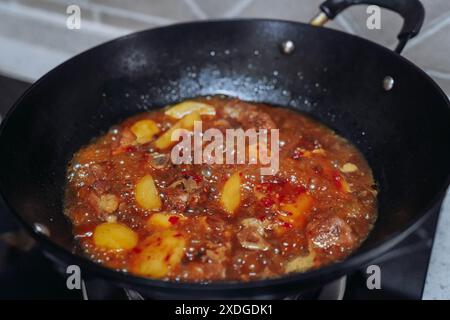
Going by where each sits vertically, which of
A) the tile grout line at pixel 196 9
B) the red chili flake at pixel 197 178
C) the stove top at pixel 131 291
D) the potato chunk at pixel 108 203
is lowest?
the stove top at pixel 131 291

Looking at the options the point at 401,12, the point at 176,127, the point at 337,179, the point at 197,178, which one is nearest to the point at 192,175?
the point at 197,178

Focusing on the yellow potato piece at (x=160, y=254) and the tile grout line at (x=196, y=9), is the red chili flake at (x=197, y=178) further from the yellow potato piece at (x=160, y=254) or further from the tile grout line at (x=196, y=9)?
the tile grout line at (x=196, y=9)

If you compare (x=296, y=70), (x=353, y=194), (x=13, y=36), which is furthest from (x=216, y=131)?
(x=13, y=36)

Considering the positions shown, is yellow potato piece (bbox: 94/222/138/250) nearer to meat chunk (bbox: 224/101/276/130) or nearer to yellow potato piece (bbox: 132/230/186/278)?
yellow potato piece (bbox: 132/230/186/278)

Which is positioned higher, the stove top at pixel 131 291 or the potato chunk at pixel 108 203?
the potato chunk at pixel 108 203

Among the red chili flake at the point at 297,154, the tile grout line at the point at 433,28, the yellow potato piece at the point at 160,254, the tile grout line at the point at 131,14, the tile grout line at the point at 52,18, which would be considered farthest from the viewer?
the tile grout line at the point at 52,18

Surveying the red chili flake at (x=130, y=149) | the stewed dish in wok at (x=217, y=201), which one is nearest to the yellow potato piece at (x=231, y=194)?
the stewed dish in wok at (x=217, y=201)

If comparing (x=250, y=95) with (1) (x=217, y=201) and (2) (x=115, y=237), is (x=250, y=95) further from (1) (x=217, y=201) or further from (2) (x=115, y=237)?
(2) (x=115, y=237)
